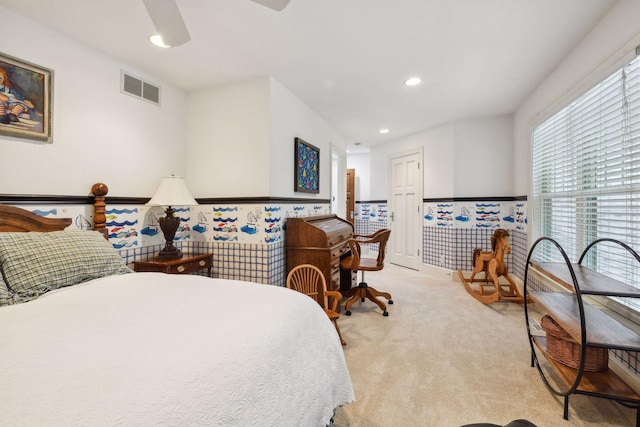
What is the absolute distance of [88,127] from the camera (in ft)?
6.86

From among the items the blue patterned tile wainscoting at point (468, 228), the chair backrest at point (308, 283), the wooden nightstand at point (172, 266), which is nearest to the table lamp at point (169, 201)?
the wooden nightstand at point (172, 266)

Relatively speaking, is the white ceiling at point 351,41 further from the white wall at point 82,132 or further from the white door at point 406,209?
the white door at point 406,209

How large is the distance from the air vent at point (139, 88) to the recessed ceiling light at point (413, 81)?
242cm

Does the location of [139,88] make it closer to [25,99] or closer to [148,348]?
[25,99]

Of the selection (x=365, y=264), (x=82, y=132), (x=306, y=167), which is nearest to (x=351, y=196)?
(x=306, y=167)

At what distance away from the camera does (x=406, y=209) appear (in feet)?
16.8

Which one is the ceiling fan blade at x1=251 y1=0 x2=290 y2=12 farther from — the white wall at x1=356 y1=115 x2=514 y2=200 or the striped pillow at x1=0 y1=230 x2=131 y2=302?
the white wall at x1=356 y1=115 x2=514 y2=200

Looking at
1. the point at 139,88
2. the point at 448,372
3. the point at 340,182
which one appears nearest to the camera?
the point at 448,372

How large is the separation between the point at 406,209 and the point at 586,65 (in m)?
3.23

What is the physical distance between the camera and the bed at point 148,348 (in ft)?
2.03

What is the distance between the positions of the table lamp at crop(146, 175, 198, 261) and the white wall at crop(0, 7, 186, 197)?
29 cm

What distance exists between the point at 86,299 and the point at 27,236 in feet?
2.05

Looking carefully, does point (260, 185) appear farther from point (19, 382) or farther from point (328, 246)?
point (19, 382)

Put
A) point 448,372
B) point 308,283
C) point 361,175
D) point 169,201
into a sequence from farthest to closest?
point 361,175
point 308,283
point 169,201
point 448,372
